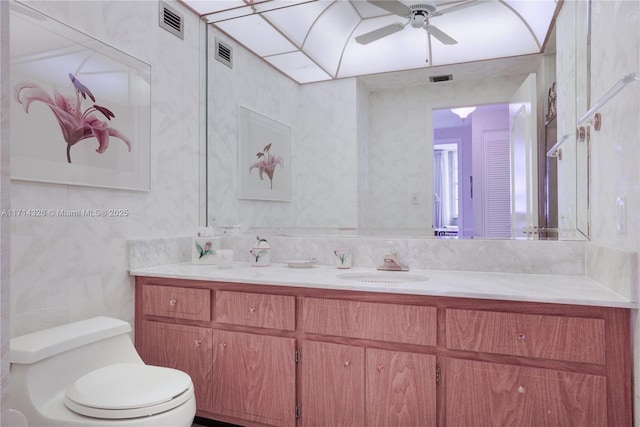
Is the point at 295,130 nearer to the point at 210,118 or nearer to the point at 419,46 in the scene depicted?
the point at 210,118

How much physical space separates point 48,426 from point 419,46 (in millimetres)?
2271

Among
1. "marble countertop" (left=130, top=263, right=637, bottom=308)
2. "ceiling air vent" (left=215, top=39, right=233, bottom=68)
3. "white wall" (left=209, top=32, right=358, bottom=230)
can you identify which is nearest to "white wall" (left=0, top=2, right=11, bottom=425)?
"marble countertop" (left=130, top=263, right=637, bottom=308)

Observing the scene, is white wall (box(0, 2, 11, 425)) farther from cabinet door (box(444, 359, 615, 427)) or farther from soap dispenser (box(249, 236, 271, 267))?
soap dispenser (box(249, 236, 271, 267))

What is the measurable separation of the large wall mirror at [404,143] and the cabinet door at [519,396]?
2.37ft

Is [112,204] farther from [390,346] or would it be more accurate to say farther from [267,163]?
[390,346]

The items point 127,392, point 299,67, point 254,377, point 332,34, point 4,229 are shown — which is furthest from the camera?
point 299,67

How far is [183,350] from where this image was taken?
196 cm

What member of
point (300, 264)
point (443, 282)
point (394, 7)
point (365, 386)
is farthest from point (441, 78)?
point (365, 386)

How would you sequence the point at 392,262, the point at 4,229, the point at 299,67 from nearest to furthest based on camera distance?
the point at 4,229 → the point at 392,262 → the point at 299,67

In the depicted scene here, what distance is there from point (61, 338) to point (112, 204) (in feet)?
2.14

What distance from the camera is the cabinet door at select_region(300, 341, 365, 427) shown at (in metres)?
1.61

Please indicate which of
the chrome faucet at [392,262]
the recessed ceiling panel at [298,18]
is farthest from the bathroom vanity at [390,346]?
the recessed ceiling panel at [298,18]

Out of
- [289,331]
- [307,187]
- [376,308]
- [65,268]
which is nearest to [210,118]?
[307,187]

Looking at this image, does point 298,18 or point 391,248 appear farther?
point 298,18
